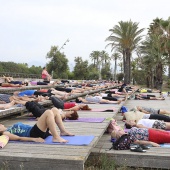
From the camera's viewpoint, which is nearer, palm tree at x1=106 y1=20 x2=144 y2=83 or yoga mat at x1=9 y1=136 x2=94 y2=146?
yoga mat at x1=9 y1=136 x2=94 y2=146

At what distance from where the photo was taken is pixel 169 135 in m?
6.56

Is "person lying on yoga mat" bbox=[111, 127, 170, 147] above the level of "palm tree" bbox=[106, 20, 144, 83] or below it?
below

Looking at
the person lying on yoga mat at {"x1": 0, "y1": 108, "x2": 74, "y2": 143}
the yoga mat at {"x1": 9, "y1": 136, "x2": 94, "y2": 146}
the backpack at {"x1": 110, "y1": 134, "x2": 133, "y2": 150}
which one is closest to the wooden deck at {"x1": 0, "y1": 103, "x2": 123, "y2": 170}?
the yoga mat at {"x1": 9, "y1": 136, "x2": 94, "y2": 146}

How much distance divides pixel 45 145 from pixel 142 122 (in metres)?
3.23

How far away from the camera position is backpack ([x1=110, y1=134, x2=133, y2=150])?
5882mm

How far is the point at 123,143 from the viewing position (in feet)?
19.4

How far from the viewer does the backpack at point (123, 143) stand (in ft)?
19.3

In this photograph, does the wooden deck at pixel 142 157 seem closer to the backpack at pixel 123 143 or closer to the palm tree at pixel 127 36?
the backpack at pixel 123 143

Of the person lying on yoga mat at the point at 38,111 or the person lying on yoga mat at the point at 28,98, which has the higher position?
the person lying on yoga mat at the point at 28,98

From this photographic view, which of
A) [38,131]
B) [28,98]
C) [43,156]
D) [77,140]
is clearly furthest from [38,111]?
[43,156]

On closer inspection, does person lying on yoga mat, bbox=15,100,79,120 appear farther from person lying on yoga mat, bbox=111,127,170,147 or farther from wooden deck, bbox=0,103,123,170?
wooden deck, bbox=0,103,123,170

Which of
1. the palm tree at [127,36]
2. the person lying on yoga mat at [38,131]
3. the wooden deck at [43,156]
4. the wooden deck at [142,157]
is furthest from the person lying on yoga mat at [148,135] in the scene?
the palm tree at [127,36]

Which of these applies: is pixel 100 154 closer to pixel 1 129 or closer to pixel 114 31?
pixel 1 129

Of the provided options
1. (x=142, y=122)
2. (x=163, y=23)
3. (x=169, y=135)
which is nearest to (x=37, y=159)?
(x=169, y=135)
